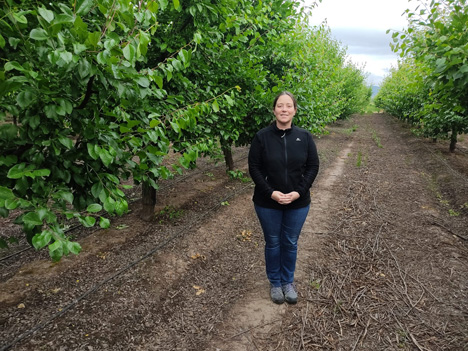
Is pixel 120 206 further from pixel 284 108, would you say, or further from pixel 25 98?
pixel 284 108

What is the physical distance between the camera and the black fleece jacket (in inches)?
127

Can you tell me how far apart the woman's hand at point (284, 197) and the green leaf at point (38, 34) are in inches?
94.8

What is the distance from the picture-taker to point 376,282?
4195 millimetres

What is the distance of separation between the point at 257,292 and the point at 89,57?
351cm

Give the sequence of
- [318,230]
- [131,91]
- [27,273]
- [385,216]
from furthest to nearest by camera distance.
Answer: [385,216]
[318,230]
[27,273]
[131,91]

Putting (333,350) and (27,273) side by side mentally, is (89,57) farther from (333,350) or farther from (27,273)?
(27,273)

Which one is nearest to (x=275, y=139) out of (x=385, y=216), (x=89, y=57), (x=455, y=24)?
(x=89, y=57)

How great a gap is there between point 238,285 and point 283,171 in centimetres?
199

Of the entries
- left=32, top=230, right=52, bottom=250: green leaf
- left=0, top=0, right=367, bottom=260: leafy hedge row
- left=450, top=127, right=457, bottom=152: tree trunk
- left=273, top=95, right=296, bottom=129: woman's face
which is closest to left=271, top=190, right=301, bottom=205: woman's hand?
left=273, top=95, right=296, bottom=129: woman's face

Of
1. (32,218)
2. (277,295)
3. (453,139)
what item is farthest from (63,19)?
(453,139)

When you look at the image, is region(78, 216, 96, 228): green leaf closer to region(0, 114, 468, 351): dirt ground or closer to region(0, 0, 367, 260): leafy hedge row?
region(0, 0, 367, 260): leafy hedge row

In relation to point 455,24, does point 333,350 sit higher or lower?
lower

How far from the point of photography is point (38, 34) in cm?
142

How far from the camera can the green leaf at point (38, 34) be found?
1391 millimetres
